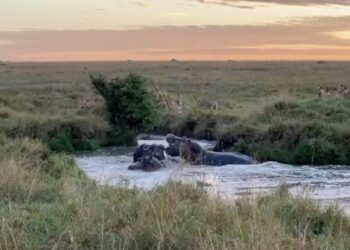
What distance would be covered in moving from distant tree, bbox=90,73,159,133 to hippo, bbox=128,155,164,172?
790cm

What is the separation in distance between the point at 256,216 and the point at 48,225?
7.94 ft

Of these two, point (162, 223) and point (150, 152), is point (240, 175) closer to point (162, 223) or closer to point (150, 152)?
point (150, 152)

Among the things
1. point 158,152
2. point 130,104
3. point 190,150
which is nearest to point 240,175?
point 190,150

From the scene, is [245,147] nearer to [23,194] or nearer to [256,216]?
[23,194]

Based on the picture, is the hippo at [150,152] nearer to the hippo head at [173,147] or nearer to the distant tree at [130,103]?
the hippo head at [173,147]

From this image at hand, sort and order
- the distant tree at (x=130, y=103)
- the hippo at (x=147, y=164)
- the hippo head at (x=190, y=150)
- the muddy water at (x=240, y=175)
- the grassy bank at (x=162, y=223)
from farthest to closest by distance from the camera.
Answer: the distant tree at (x=130, y=103), the hippo head at (x=190, y=150), the hippo at (x=147, y=164), the muddy water at (x=240, y=175), the grassy bank at (x=162, y=223)

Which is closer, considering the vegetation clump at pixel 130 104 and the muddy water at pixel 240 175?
the muddy water at pixel 240 175

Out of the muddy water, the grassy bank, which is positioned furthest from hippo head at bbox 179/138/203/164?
the grassy bank

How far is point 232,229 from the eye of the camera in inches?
272

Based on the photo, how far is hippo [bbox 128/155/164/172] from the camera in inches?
843

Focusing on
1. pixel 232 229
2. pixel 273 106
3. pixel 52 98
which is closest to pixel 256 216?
pixel 232 229

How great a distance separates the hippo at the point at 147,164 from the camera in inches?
843

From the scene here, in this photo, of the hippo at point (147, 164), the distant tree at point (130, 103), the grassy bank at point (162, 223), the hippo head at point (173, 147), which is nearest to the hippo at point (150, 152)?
the hippo head at point (173, 147)

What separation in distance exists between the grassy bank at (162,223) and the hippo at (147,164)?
1131cm
